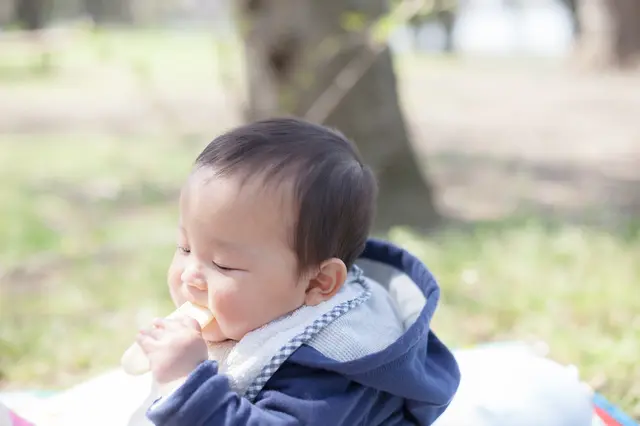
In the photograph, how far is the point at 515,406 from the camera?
6.61 ft

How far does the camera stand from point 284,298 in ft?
4.99

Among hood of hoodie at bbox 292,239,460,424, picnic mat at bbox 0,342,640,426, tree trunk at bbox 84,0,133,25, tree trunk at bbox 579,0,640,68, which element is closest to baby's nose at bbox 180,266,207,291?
hood of hoodie at bbox 292,239,460,424

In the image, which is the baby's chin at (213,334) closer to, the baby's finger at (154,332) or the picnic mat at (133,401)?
the baby's finger at (154,332)

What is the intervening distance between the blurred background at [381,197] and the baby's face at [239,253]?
1.41 metres

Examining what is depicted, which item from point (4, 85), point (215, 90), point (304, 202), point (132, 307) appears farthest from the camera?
point (215, 90)

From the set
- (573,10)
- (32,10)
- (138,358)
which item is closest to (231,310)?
(138,358)

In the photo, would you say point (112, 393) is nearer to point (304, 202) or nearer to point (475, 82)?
point (304, 202)

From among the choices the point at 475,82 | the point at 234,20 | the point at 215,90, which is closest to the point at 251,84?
the point at 234,20

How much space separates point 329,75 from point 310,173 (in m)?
3.43

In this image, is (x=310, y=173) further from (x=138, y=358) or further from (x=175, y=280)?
(x=138, y=358)

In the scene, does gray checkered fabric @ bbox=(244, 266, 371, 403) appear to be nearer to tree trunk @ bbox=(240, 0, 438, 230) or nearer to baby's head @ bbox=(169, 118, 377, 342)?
baby's head @ bbox=(169, 118, 377, 342)

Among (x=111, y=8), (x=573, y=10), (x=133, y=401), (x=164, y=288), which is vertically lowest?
(x=573, y=10)

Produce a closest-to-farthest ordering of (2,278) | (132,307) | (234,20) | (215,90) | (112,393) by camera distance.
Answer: (112,393) → (132,307) → (2,278) → (234,20) → (215,90)

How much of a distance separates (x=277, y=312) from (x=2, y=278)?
2.88 m
